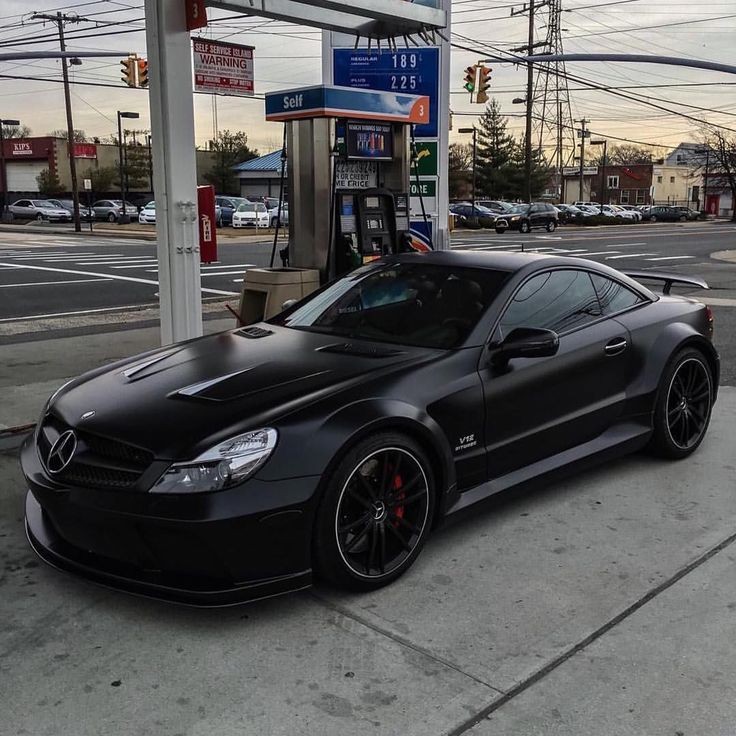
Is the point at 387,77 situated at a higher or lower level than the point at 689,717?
higher

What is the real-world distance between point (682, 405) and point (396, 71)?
6.35 m

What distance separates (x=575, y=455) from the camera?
179 inches

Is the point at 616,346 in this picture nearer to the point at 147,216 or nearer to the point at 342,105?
the point at 342,105

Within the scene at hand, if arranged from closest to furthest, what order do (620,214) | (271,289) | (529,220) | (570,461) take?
(570,461), (271,289), (529,220), (620,214)

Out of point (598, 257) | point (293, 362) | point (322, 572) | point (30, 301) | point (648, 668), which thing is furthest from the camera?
point (598, 257)

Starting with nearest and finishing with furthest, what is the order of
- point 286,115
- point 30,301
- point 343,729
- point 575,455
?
1. point 343,729
2. point 575,455
3. point 286,115
4. point 30,301

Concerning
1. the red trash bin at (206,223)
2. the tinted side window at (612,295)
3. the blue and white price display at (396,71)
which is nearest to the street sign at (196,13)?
the red trash bin at (206,223)

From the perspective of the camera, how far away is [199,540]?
10.0 ft

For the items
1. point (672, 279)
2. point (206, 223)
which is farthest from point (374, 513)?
point (206, 223)

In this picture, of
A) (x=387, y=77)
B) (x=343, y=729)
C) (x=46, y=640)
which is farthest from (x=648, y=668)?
(x=387, y=77)

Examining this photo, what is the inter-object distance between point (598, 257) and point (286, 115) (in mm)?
18343

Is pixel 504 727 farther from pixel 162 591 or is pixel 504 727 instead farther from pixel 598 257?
pixel 598 257

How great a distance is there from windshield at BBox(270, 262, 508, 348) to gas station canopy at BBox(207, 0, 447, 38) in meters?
3.03

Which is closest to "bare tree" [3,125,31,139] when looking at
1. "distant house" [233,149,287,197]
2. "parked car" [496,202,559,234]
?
"distant house" [233,149,287,197]
